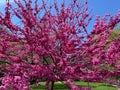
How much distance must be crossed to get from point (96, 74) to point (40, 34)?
141cm

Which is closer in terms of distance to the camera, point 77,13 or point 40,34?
point 40,34

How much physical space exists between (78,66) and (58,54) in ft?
1.88

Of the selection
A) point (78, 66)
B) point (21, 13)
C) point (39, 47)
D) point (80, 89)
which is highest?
point (21, 13)

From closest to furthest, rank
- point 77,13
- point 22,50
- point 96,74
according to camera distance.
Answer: point 96,74 → point 77,13 → point 22,50

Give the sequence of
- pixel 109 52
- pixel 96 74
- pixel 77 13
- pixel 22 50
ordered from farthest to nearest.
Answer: pixel 22 50
pixel 77 13
pixel 96 74
pixel 109 52

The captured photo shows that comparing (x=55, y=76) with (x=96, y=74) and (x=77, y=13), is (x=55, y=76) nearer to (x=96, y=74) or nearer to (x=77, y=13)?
(x=96, y=74)

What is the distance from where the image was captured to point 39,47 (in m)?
6.65

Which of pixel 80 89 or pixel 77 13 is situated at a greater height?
pixel 77 13

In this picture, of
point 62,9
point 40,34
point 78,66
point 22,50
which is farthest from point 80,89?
point 22,50

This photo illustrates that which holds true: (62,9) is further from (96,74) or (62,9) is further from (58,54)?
(96,74)

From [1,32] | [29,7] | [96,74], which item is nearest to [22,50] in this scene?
[1,32]

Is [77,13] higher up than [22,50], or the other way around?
[77,13]

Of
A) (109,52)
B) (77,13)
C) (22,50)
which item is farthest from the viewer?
(22,50)

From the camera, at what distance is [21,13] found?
6.65m
